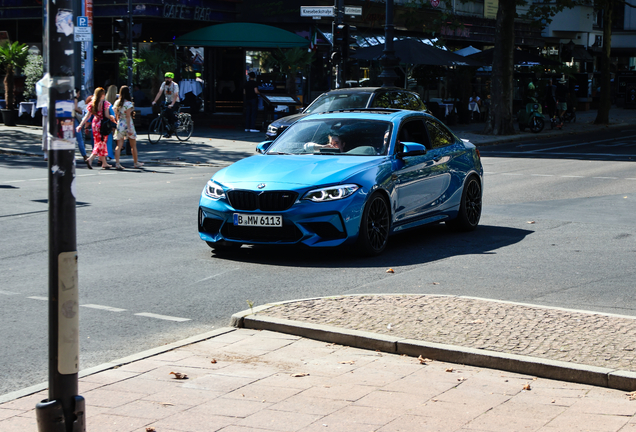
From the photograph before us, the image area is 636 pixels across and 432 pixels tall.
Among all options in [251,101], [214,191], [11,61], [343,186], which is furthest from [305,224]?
[11,61]

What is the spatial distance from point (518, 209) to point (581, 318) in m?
7.32

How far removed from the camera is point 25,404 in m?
4.85

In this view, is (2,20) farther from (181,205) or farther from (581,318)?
(581,318)

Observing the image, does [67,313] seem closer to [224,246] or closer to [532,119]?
[224,246]

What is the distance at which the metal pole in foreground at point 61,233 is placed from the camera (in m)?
3.92

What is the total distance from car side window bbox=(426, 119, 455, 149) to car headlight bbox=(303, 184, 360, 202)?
222 centimetres

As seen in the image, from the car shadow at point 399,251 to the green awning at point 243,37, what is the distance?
21.4 meters

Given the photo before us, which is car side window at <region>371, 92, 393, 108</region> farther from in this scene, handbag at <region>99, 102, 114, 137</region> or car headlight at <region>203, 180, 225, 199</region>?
car headlight at <region>203, 180, 225, 199</region>

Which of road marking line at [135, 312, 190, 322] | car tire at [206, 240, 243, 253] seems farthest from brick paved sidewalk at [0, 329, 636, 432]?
car tire at [206, 240, 243, 253]

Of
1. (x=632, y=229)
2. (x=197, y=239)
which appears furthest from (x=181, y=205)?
(x=632, y=229)

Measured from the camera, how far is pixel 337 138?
10.5 meters

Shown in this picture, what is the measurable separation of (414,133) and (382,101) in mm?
9770

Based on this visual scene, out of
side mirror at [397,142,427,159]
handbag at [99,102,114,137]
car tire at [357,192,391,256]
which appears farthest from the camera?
handbag at [99,102,114,137]

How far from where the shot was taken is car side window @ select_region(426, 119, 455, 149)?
Answer: 1118 cm
